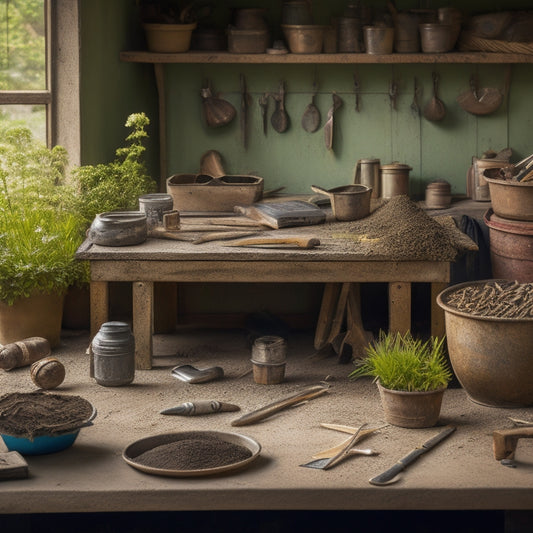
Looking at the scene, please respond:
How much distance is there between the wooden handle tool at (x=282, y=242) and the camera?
507 centimetres

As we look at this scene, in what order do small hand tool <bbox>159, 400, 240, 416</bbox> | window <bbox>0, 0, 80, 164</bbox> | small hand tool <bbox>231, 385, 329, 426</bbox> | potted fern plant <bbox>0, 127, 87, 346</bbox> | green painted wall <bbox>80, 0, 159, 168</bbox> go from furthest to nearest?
green painted wall <bbox>80, 0, 159, 168</bbox> → window <bbox>0, 0, 80, 164</bbox> → potted fern plant <bbox>0, 127, 87, 346</bbox> → small hand tool <bbox>159, 400, 240, 416</bbox> → small hand tool <bbox>231, 385, 329, 426</bbox>

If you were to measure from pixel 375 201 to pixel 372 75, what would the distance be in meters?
1.15

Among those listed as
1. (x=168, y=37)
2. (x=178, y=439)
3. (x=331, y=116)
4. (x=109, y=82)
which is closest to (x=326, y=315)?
(x=178, y=439)

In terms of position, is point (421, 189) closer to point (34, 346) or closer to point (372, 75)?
point (372, 75)

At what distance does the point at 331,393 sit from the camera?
495cm

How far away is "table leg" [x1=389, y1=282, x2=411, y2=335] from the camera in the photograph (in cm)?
509

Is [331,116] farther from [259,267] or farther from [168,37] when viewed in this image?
[259,267]

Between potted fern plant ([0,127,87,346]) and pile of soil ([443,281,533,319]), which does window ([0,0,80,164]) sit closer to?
potted fern plant ([0,127,87,346])

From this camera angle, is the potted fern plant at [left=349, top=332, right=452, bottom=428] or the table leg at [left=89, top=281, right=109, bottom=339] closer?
the potted fern plant at [left=349, top=332, right=452, bottom=428]

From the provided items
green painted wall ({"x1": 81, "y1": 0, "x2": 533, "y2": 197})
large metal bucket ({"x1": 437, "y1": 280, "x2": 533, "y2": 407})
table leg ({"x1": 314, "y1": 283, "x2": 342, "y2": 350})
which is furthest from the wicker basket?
large metal bucket ({"x1": 437, "y1": 280, "x2": 533, "y2": 407})

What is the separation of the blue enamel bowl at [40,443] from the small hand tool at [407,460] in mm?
1175

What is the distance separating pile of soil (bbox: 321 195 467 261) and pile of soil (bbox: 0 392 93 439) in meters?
1.62

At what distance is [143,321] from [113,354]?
299mm

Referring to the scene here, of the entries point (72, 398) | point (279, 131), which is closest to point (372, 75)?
point (279, 131)
